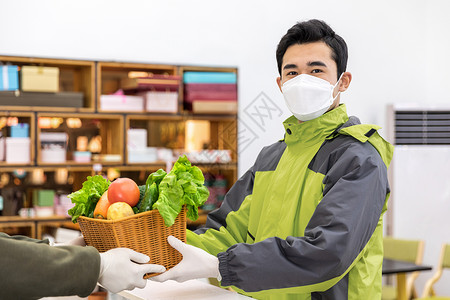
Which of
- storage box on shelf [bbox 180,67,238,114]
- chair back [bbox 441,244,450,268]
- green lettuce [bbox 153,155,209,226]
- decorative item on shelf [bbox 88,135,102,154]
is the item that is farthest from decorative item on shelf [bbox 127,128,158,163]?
green lettuce [bbox 153,155,209,226]

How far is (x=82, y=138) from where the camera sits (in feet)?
16.3

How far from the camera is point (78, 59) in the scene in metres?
4.88

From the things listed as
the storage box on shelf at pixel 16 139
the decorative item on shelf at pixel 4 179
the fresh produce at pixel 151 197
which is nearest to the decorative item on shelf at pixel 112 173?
the storage box on shelf at pixel 16 139

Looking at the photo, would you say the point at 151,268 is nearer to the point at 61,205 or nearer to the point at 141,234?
the point at 141,234

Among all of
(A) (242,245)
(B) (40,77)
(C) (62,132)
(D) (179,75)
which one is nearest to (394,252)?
(D) (179,75)

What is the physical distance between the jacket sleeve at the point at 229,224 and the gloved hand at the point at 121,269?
44 cm

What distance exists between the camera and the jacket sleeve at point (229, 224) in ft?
6.79

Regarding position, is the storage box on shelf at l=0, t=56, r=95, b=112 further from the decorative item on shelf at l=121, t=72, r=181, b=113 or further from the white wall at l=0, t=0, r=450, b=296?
the decorative item on shelf at l=121, t=72, r=181, b=113

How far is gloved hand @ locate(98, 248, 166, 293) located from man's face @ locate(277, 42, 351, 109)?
87 cm

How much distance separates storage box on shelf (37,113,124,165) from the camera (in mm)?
4762

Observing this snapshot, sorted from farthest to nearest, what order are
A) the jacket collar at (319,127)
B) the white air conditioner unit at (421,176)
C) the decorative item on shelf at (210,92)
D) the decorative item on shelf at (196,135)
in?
1. the white air conditioner unit at (421,176)
2. the decorative item on shelf at (196,135)
3. the decorative item on shelf at (210,92)
4. the jacket collar at (319,127)

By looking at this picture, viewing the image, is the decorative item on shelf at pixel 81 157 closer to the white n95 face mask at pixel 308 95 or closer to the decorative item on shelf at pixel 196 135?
the decorative item on shelf at pixel 196 135

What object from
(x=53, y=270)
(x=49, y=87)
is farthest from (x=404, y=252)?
(x=53, y=270)

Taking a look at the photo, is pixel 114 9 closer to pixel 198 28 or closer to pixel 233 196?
pixel 198 28
